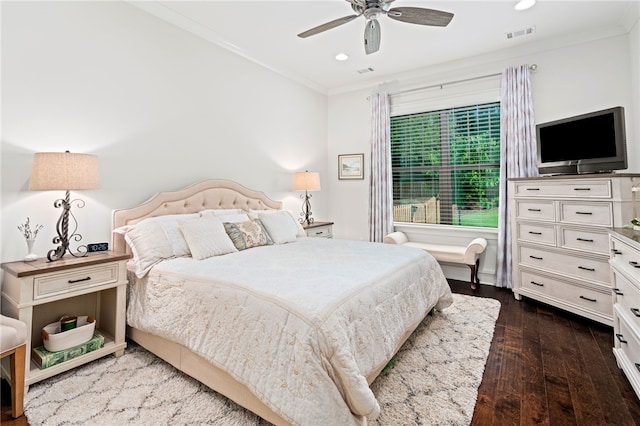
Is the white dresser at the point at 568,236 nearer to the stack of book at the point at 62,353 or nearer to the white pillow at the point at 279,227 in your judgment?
the white pillow at the point at 279,227

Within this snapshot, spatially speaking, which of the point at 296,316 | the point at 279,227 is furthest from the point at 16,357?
the point at 279,227

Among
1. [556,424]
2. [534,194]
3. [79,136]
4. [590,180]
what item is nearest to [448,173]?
[534,194]

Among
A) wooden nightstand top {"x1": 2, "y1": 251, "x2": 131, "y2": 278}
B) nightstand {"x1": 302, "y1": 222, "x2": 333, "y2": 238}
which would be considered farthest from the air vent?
wooden nightstand top {"x1": 2, "y1": 251, "x2": 131, "y2": 278}

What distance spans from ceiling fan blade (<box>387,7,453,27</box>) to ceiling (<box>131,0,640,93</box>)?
2.59 ft

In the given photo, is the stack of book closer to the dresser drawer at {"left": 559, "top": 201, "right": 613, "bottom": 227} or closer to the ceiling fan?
the ceiling fan

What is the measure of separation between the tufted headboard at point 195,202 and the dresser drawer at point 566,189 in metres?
2.92

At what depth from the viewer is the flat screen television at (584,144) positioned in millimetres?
2779

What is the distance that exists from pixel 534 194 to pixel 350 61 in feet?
9.10

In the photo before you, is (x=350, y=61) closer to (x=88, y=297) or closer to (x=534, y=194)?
(x=534, y=194)

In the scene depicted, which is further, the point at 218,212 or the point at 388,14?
the point at 218,212

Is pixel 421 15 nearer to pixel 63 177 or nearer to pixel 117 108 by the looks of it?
pixel 117 108

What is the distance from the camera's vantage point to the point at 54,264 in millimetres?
2037

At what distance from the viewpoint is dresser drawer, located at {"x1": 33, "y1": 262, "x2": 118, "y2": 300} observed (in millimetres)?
1942

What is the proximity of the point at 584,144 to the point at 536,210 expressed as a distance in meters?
0.74
